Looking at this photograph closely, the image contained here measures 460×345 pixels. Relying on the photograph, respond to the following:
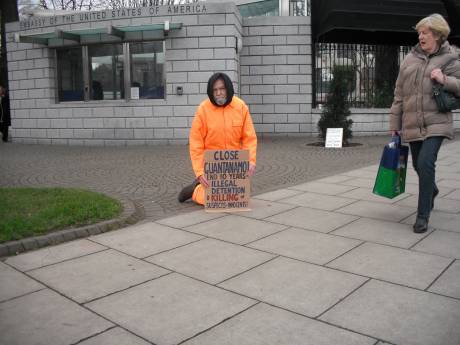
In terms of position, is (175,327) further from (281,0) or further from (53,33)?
(281,0)

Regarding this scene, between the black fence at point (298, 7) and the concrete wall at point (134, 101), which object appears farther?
the black fence at point (298, 7)

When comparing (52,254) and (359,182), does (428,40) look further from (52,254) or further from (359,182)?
(52,254)

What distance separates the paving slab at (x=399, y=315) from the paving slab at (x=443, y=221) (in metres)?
1.91

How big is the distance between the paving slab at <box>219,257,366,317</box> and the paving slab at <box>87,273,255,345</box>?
0.61ft

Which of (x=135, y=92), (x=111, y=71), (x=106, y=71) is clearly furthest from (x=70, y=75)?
(x=135, y=92)

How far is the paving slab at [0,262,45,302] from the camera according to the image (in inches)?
145

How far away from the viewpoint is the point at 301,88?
15938 millimetres

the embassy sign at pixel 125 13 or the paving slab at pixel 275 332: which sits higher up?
the embassy sign at pixel 125 13

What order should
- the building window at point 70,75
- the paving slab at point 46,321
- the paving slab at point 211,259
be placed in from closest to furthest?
the paving slab at point 46,321
the paving slab at point 211,259
the building window at point 70,75

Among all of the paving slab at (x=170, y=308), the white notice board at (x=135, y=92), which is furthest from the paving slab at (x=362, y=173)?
the white notice board at (x=135, y=92)

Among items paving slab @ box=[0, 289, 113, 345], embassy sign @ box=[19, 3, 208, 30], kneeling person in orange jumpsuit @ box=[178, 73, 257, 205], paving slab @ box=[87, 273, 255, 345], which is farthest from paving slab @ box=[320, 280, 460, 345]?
embassy sign @ box=[19, 3, 208, 30]

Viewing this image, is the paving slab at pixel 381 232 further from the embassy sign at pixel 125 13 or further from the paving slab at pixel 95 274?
the embassy sign at pixel 125 13

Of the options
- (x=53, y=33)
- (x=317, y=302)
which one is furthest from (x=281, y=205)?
(x=53, y=33)

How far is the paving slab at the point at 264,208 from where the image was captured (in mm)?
5936
